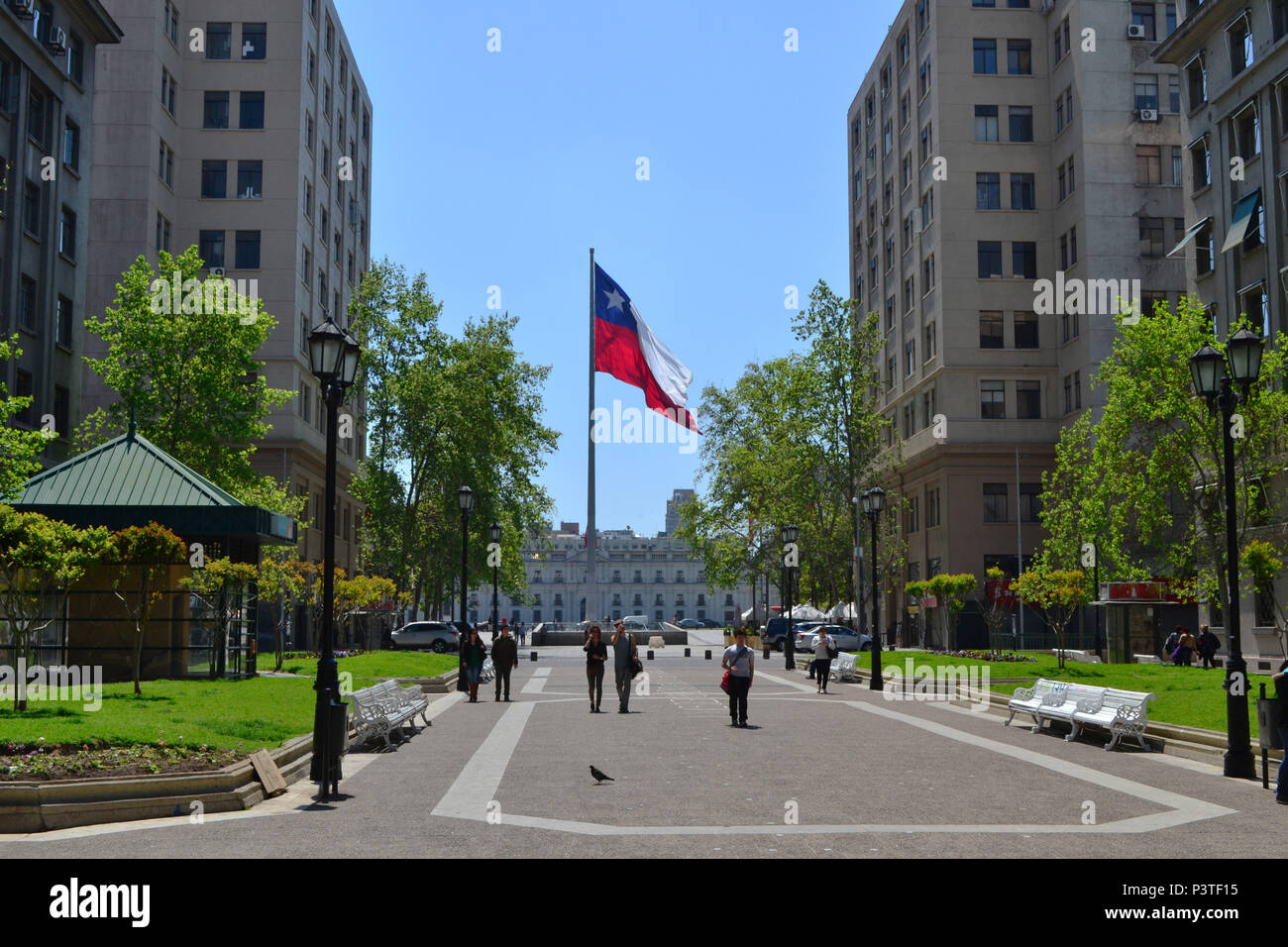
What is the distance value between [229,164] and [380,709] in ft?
149

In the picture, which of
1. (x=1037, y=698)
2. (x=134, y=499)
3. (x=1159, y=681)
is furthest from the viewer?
(x=1159, y=681)

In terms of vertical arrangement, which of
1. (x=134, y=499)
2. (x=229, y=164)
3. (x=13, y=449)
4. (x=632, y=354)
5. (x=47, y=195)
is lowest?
(x=134, y=499)

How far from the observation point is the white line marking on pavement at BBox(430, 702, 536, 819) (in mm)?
12566

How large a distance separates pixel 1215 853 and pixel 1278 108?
117 ft

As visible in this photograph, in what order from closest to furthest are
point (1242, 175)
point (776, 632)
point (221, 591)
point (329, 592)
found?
point (329, 592), point (221, 591), point (1242, 175), point (776, 632)

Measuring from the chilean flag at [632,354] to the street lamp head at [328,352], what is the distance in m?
31.1

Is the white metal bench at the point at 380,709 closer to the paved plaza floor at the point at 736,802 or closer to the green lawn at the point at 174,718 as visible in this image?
the paved plaza floor at the point at 736,802

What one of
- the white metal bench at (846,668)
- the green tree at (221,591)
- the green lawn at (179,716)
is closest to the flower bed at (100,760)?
the green lawn at (179,716)

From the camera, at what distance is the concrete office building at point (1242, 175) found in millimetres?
38594

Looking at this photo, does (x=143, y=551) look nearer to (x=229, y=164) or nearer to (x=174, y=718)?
(x=174, y=718)

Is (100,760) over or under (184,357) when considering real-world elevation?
under

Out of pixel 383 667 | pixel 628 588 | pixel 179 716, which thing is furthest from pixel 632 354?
pixel 628 588

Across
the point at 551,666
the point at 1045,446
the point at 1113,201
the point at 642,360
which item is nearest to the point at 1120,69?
the point at 1113,201

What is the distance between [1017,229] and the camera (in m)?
61.1
